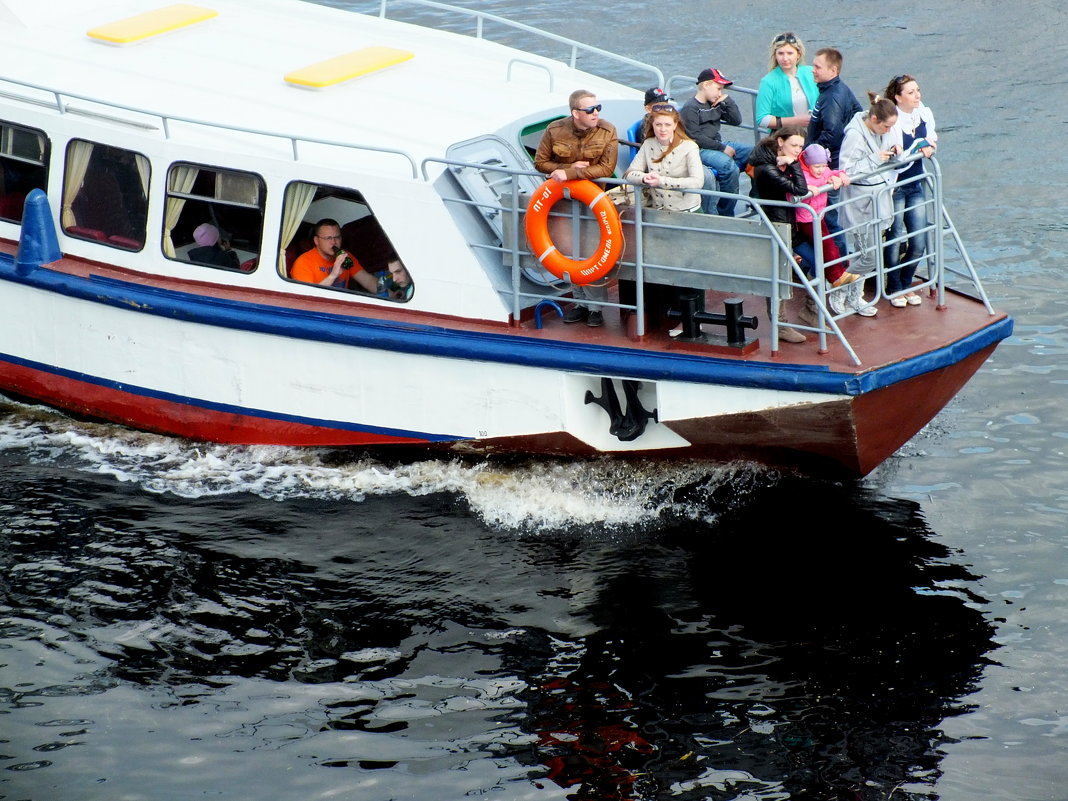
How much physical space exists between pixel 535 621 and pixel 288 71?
15.7ft

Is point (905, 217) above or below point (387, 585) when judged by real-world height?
above

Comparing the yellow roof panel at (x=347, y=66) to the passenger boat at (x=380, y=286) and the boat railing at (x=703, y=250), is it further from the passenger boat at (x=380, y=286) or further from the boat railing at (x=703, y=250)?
the boat railing at (x=703, y=250)

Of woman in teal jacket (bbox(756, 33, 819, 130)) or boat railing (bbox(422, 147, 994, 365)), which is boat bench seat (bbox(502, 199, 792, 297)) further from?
woman in teal jacket (bbox(756, 33, 819, 130))

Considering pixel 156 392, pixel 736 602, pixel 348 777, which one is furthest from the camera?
pixel 156 392

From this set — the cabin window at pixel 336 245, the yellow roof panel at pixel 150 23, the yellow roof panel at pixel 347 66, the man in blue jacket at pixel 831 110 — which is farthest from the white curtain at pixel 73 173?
the man in blue jacket at pixel 831 110

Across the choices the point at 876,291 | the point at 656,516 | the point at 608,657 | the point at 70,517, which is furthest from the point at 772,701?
the point at 70,517

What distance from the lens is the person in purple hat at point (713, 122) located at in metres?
9.91

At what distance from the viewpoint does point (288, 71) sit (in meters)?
10.6

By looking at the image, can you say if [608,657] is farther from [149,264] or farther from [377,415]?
[149,264]

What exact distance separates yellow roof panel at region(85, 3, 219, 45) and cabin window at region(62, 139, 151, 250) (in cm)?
127

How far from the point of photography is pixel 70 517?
9883 mm

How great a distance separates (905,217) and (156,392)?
5.71 meters

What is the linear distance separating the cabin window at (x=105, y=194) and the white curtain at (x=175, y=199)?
Answer: 0.20m

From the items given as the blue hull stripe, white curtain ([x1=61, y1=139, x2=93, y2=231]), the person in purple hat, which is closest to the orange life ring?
the blue hull stripe
